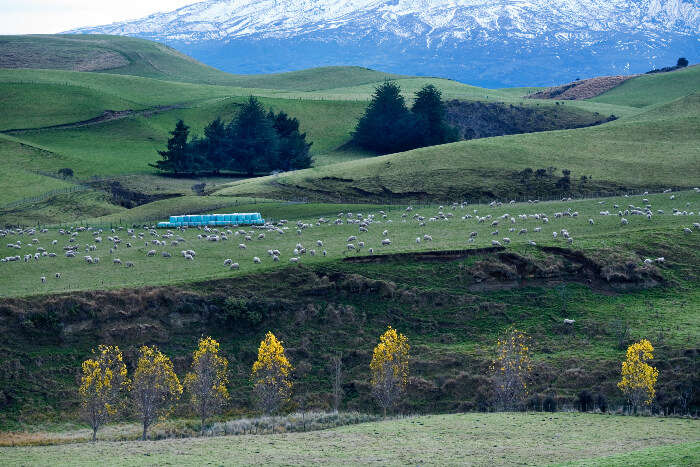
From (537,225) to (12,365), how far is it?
52.4 m

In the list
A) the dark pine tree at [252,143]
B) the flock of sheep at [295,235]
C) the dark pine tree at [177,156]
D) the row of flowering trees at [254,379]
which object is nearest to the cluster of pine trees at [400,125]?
the dark pine tree at [252,143]

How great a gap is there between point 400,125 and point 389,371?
106 meters

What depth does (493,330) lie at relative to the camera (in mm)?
66812

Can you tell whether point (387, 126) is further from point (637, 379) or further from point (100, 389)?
point (100, 389)

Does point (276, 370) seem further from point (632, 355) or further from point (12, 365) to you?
point (632, 355)

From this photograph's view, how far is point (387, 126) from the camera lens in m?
162

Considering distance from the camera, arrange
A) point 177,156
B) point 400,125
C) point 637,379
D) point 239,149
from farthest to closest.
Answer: point 400,125 → point 239,149 → point 177,156 → point 637,379

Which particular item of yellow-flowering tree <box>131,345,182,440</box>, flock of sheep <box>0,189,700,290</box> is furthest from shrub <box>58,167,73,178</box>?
yellow-flowering tree <box>131,345,182,440</box>

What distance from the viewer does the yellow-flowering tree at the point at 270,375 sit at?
57.9 metres

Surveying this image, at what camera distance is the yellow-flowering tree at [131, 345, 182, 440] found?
5319 centimetres

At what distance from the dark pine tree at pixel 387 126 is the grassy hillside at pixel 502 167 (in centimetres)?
2453

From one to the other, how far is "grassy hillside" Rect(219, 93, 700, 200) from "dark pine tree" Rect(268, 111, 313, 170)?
17322mm

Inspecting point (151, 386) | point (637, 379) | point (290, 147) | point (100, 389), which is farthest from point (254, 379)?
point (290, 147)

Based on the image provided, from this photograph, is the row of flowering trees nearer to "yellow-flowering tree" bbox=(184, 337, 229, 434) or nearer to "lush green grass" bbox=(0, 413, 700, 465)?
"yellow-flowering tree" bbox=(184, 337, 229, 434)
